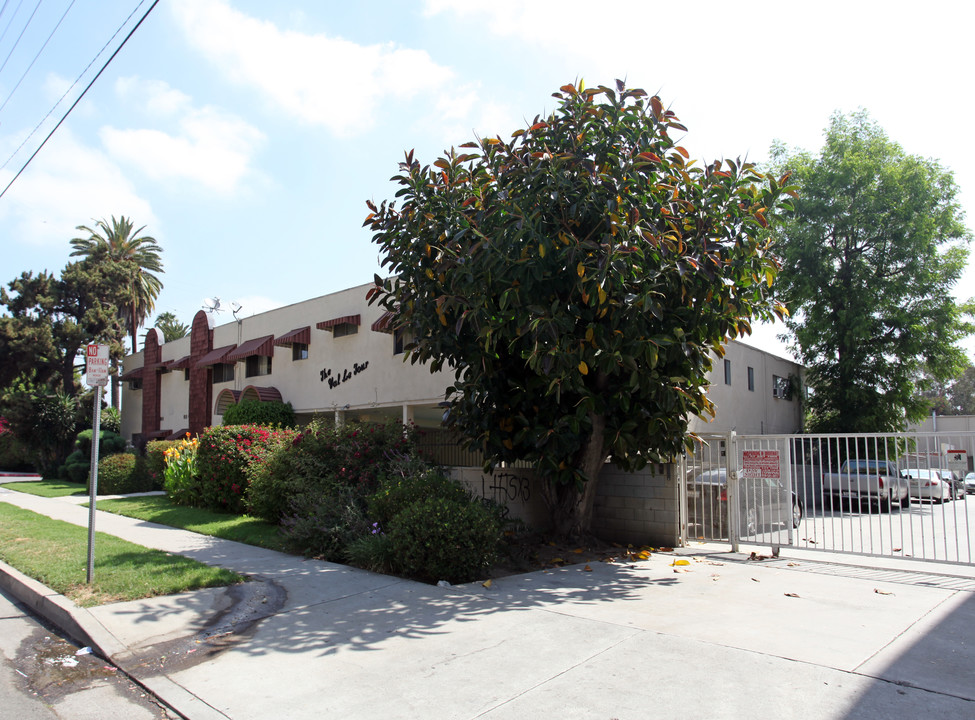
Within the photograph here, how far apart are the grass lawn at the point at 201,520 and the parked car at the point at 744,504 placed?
6.64m

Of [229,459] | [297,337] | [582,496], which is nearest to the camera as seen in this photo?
[582,496]

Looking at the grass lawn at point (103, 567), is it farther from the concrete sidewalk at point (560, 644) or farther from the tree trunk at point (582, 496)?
the tree trunk at point (582, 496)

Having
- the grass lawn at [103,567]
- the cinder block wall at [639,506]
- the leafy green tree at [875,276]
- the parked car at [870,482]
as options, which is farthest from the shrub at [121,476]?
the leafy green tree at [875,276]

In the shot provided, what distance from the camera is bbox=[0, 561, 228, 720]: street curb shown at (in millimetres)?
4613

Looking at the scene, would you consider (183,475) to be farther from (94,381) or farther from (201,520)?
(94,381)

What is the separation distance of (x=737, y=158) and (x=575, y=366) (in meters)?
3.69

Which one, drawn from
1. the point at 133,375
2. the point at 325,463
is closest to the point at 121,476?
the point at 325,463

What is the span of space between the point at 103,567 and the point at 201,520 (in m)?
5.02

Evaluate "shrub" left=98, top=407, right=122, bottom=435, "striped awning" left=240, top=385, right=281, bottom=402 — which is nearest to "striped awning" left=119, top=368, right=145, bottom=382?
"shrub" left=98, top=407, right=122, bottom=435

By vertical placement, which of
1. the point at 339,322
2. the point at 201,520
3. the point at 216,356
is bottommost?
the point at 201,520

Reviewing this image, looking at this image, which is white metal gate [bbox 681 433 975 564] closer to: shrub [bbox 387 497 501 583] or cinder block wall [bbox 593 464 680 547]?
cinder block wall [bbox 593 464 680 547]

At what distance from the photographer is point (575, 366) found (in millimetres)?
8367

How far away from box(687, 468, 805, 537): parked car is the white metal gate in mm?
15

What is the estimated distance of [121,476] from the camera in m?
20.9
